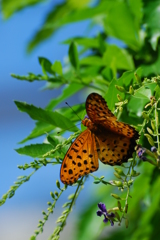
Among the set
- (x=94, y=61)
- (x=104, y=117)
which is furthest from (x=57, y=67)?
(x=104, y=117)

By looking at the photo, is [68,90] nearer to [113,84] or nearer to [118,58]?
[118,58]

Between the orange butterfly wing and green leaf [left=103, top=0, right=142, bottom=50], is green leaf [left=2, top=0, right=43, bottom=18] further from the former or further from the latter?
the orange butterfly wing

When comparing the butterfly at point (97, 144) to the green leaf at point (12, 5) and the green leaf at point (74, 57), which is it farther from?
the green leaf at point (12, 5)

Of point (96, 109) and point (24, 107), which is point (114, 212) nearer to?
point (96, 109)

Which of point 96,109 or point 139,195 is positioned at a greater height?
point 96,109

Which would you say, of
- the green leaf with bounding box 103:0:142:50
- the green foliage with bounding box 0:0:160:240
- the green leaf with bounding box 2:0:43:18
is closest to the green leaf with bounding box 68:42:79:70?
the green foliage with bounding box 0:0:160:240

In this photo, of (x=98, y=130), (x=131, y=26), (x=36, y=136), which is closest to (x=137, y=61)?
(x=131, y=26)
